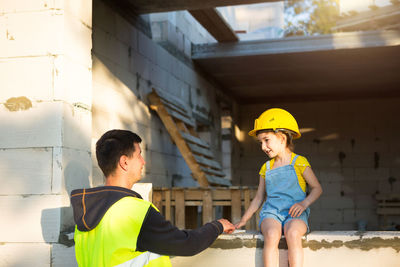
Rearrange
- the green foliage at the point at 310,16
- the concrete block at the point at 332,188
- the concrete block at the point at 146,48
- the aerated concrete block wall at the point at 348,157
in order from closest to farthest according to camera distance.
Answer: the concrete block at the point at 146,48, the aerated concrete block wall at the point at 348,157, the concrete block at the point at 332,188, the green foliage at the point at 310,16

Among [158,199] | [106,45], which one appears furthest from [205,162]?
[106,45]

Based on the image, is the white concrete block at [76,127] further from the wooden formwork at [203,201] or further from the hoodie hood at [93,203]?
the wooden formwork at [203,201]

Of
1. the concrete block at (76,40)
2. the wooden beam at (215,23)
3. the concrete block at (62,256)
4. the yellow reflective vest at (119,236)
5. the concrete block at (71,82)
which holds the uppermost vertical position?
the wooden beam at (215,23)

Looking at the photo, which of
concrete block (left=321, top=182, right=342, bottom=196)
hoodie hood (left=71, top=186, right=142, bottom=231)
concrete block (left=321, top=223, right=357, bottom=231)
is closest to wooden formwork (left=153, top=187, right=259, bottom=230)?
hoodie hood (left=71, top=186, right=142, bottom=231)

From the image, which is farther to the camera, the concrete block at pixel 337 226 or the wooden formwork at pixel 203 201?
the concrete block at pixel 337 226

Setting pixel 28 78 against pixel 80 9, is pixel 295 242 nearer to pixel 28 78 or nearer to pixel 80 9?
pixel 28 78

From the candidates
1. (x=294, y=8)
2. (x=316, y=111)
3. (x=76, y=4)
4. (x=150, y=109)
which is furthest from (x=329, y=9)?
(x=76, y=4)

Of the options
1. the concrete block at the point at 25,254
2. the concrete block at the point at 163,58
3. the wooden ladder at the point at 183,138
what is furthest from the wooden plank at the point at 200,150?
the concrete block at the point at 25,254

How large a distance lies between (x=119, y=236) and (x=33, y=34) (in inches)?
107

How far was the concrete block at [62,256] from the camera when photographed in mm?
3848

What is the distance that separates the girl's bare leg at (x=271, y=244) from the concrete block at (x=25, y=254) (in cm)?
180

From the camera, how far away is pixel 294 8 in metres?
36.7

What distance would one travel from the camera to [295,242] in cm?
297

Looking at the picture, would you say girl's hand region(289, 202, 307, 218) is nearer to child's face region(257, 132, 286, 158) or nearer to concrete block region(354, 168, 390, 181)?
child's face region(257, 132, 286, 158)
